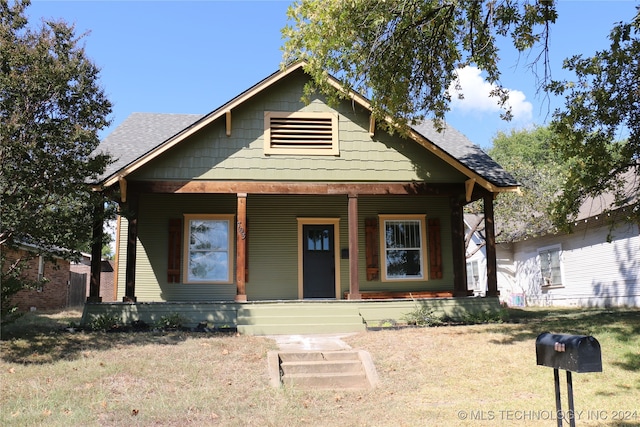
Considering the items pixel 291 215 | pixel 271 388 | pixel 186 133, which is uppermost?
pixel 186 133

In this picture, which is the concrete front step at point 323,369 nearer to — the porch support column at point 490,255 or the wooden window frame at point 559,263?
the porch support column at point 490,255

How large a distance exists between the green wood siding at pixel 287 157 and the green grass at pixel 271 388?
4.22 m

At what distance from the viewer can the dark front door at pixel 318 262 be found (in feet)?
46.1

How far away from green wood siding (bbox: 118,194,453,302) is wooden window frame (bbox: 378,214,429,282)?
131 millimetres

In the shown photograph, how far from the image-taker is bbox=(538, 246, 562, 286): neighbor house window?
18.8 m

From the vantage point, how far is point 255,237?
1387 cm

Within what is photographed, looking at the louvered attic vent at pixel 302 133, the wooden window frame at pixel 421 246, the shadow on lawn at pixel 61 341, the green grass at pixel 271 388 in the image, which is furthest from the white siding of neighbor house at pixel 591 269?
the shadow on lawn at pixel 61 341

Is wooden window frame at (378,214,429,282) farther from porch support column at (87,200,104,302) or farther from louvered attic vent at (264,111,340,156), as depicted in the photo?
porch support column at (87,200,104,302)

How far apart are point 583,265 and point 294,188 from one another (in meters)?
10.6

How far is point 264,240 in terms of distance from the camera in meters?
13.9

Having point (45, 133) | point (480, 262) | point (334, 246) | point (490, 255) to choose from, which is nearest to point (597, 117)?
point (490, 255)

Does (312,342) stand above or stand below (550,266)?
below

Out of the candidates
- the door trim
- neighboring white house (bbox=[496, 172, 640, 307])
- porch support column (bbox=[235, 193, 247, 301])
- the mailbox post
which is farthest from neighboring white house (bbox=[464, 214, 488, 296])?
the mailbox post

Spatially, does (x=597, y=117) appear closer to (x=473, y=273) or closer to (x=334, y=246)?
(x=334, y=246)
